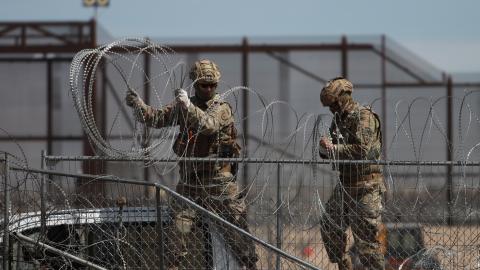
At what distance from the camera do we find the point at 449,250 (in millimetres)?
6863

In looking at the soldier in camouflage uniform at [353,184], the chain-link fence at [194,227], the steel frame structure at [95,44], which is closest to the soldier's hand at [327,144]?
the soldier in camouflage uniform at [353,184]

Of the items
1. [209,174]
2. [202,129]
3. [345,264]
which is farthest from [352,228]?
[202,129]

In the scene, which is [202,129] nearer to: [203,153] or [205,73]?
[203,153]

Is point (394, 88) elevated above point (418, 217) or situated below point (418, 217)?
above

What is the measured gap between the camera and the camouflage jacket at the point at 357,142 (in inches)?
280

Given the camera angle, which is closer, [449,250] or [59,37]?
[449,250]

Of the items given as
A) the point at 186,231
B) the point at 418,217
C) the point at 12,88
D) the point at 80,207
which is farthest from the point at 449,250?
the point at 12,88

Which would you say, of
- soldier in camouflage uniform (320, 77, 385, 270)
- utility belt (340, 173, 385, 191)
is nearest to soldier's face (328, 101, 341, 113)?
soldier in camouflage uniform (320, 77, 385, 270)

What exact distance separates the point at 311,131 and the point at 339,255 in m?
0.81

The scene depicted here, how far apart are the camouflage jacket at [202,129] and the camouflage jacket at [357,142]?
2.40 feet

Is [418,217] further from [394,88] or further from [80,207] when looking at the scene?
[394,88]

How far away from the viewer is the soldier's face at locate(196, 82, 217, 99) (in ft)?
25.2

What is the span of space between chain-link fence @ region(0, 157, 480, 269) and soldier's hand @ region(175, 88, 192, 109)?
419 millimetres

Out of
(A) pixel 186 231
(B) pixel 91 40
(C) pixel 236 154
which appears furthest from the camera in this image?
(B) pixel 91 40
